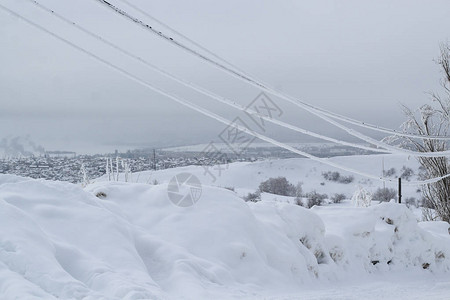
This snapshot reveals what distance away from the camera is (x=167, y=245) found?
5.30 metres

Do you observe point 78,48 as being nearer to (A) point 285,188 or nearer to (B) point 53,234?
(B) point 53,234

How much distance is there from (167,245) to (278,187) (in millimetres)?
28243

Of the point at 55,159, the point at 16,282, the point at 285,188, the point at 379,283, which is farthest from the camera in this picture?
the point at 285,188

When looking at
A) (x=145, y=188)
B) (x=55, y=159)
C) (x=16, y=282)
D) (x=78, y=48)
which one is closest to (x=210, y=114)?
(x=78, y=48)

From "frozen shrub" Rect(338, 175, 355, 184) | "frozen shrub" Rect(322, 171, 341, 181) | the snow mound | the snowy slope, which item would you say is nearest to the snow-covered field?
the snow mound

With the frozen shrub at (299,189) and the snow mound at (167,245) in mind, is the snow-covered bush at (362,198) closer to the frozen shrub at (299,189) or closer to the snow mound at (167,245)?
the snow mound at (167,245)

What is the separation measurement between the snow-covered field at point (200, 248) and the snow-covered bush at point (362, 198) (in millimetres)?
2732

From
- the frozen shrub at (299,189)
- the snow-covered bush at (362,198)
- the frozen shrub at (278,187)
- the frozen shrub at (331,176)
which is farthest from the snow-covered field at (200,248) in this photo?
the frozen shrub at (331,176)

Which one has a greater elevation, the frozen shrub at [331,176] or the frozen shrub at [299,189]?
the frozen shrub at [331,176]

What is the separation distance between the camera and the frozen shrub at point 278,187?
1268 inches

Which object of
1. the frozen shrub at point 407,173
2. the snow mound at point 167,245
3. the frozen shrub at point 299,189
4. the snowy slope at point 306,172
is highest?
the snow mound at point 167,245

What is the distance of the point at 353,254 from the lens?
25.3ft

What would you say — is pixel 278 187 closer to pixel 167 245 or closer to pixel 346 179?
pixel 346 179

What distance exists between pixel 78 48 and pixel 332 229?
218 inches
